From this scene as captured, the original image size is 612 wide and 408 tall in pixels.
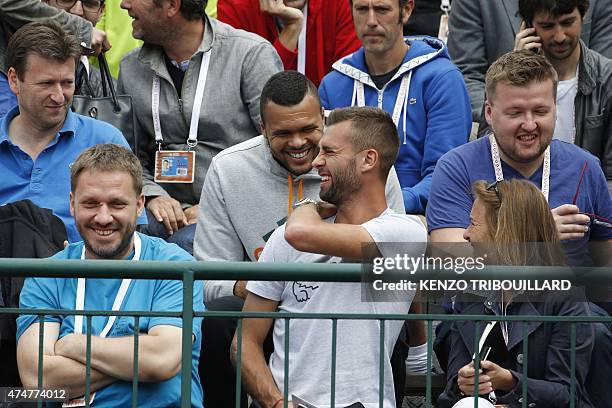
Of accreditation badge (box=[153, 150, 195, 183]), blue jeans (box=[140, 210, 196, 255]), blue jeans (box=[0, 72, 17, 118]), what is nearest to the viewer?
blue jeans (box=[140, 210, 196, 255])

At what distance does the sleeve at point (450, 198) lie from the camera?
6.17 meters

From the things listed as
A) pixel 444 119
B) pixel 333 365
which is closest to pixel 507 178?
pixel 444 119

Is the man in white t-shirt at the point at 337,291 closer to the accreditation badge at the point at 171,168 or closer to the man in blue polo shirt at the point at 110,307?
the man in blue polo shirt at the point at 110,307

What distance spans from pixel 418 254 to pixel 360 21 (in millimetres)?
2141

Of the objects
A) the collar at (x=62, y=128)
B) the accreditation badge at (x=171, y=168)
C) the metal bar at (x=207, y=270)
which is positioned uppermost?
the collar at (x=62, y=128)

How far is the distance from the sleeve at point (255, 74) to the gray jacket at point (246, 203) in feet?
3.15

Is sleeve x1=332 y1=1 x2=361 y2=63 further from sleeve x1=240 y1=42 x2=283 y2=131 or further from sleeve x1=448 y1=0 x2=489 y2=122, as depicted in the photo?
sleeve x1=240 y1=42 x2=283 y2=131

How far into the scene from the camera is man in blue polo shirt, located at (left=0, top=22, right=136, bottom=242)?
6602 mm

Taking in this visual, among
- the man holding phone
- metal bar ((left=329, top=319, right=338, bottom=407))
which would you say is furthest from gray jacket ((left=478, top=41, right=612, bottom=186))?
metal bar ((left=329, top=319, right=338, bottom=407))

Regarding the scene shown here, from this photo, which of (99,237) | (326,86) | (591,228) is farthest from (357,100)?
(99,237)

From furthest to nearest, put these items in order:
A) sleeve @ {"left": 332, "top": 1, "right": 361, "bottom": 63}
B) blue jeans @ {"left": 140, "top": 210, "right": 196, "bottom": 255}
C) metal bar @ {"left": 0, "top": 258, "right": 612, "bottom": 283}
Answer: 1. sleeve @ {"left": 332, "top": 1, "right": 361, "bottom": 63}
2. blue jeans @ {"left": 140, "top": 210, "right": 196, "bottom": 255}
3. metal bar @ {"left": 0, "top": 258, "right": 612, "bottom": 283}

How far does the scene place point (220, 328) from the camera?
19.3ft

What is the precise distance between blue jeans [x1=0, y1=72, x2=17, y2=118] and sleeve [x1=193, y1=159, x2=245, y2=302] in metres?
1.39

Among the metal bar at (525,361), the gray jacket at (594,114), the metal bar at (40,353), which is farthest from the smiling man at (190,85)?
the metal bar at (525,361)
